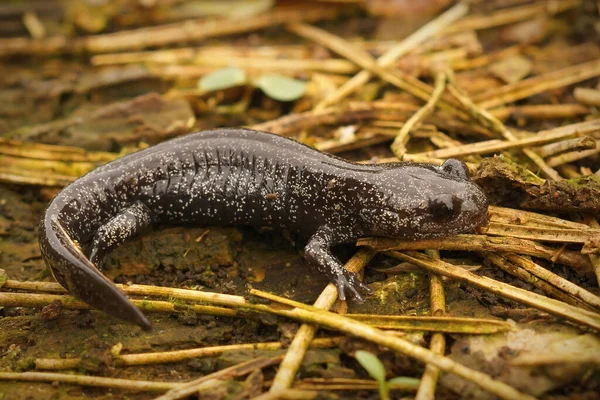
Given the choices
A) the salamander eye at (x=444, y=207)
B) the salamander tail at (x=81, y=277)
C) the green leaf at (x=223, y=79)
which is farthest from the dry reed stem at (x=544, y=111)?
the salamander tail at (x=81, y=277)

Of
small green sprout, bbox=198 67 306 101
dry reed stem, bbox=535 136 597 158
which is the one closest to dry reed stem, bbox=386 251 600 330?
dry reed stem, bbox=535 136 597 158

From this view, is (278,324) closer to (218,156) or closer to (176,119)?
(218,156)

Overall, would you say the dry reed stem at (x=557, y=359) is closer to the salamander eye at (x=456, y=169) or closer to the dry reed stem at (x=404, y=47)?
the salamander eye at (x=456, y=169)

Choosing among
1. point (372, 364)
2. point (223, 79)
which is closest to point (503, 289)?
point (372, 364)

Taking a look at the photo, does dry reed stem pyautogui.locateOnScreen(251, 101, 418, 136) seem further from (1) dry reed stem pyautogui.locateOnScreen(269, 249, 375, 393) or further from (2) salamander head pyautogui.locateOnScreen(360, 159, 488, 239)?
(1) dry reed stem pyautogui.locateOnScreen(269, 249, 375, 393)

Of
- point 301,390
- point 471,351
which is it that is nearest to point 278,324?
point 301,390

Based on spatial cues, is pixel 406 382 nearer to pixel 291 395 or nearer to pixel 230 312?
pixel 291 395
